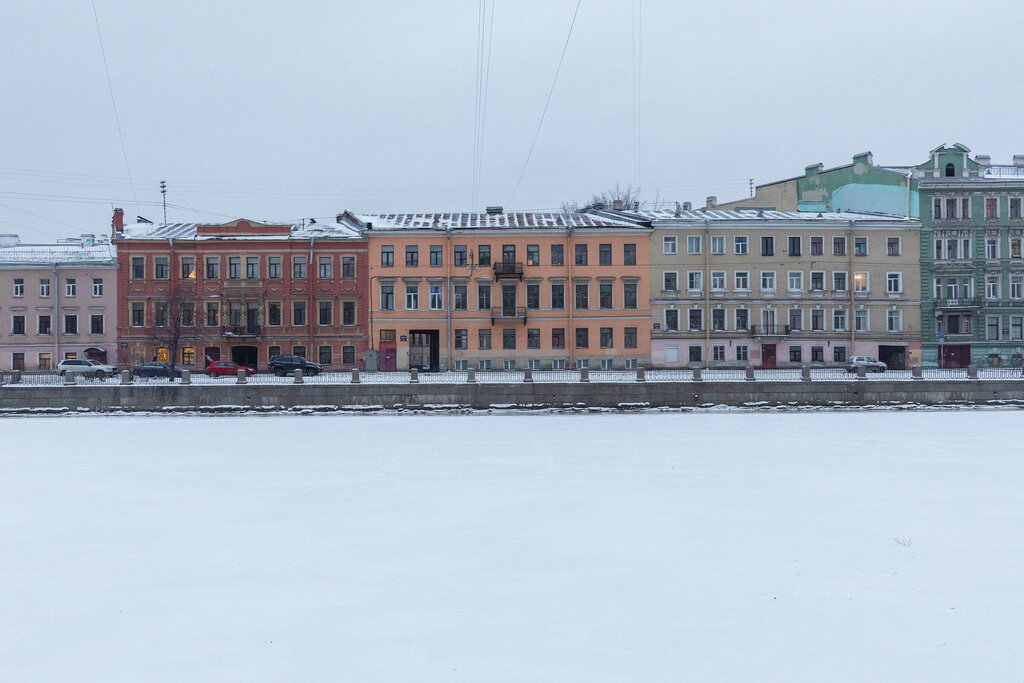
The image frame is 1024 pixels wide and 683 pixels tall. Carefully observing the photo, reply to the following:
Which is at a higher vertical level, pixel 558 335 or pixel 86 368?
pixel 558 335

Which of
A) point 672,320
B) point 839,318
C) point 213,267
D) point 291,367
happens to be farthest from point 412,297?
point 839,318

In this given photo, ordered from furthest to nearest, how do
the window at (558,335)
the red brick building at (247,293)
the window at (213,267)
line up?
the window at (558,335), the window at (213,267), the red brick building at (247,293)

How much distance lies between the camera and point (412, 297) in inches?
1768

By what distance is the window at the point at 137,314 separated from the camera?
145 ft

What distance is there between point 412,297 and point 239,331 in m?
9.61

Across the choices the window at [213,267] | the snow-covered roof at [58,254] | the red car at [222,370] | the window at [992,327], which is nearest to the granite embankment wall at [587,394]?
the red car at [222,370]

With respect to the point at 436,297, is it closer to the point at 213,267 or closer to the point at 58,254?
the point at 213,267

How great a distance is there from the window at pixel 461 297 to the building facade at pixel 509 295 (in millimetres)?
56

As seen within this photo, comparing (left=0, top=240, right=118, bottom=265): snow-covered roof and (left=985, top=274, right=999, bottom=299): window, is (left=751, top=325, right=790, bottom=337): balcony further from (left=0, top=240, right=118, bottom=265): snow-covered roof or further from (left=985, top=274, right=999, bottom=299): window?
(left=0, top=240, right=118, bottom=265): snow-covered roof

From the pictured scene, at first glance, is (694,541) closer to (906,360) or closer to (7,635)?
(7,635)

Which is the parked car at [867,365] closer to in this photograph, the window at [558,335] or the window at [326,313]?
the window at [558,335]

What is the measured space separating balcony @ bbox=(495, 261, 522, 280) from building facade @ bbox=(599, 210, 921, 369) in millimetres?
7623

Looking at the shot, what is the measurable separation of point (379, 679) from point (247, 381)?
2652 centimetres

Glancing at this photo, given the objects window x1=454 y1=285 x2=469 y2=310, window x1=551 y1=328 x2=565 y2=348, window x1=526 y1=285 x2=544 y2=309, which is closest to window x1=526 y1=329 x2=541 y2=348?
window x1=551 y1=328 x2=565 y2=348
